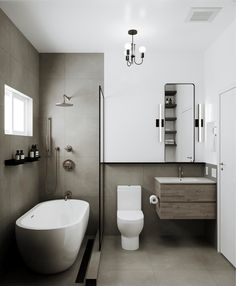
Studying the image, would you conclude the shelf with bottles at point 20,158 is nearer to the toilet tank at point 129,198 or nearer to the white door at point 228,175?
the toilet tank at point 129,198

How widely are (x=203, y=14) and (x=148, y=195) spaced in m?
2.53

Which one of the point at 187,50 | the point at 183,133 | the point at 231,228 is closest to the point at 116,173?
the point at 183,133

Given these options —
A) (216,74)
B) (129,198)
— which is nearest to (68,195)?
(129,198)

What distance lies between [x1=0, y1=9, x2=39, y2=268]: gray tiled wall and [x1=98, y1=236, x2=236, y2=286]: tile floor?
1.19 m

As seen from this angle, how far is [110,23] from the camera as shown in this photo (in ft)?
10.1

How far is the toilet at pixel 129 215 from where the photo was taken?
11.2 ft

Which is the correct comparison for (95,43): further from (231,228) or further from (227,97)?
(231,228)

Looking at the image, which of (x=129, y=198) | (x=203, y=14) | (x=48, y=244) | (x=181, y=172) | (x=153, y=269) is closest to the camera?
(x=48, y=244)

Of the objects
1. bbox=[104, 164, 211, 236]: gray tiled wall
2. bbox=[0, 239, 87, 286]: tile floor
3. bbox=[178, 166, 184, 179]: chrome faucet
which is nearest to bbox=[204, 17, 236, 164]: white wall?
bbox=[178, 166, 184, 179]: chrome faucet

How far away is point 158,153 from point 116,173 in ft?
2.34

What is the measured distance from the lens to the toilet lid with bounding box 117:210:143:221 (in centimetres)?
343

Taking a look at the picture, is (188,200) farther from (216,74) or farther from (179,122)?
(216,74)

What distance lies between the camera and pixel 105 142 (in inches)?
159

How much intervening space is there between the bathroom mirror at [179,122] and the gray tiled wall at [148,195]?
0.20m
